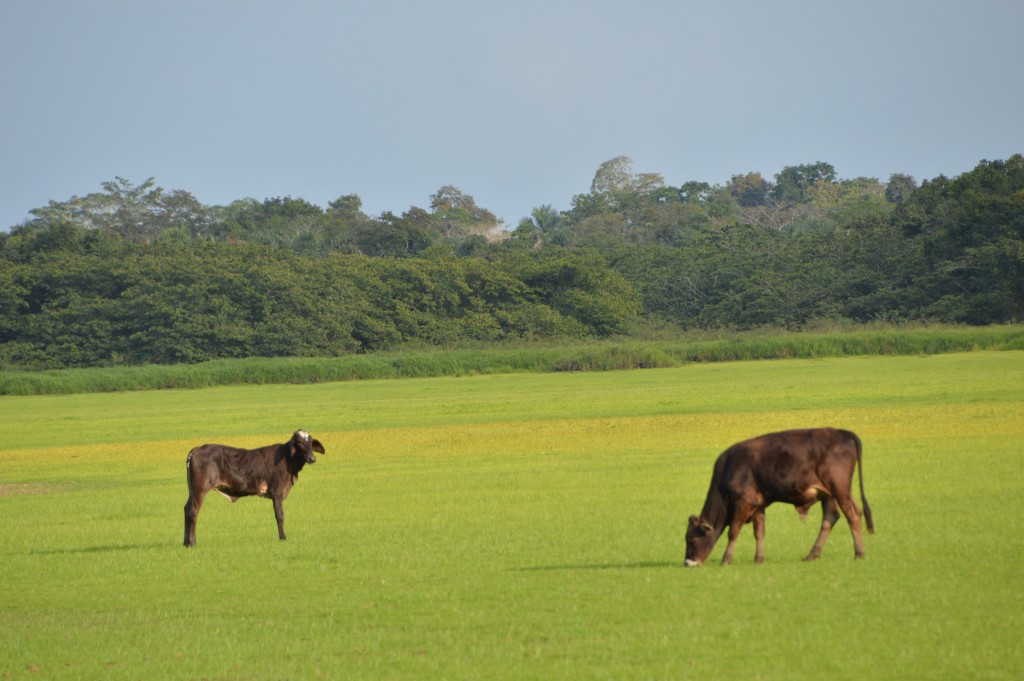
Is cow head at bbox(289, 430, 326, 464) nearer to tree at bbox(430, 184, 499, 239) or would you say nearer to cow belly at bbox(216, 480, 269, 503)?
cow belly at bbox(216, 480, 269, 503)

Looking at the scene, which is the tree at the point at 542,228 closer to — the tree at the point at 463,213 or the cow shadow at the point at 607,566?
the tree at the point at 463,213

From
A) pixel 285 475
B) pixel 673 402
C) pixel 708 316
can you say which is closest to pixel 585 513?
pixel 285 475

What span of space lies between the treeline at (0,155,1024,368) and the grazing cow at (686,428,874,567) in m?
60.2

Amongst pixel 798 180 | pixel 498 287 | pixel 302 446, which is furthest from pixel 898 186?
pixel 302 446

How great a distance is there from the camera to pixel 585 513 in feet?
56.5

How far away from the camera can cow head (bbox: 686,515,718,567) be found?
1240 cm

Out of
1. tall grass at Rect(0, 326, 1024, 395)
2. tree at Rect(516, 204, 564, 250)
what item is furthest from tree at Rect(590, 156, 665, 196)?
tall grass at Rect(0, 326, 1024, 395)

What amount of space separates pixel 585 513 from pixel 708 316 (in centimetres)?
6811

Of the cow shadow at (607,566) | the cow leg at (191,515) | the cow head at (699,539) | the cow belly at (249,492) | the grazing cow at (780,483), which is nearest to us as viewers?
the grazing cow at (780,483)

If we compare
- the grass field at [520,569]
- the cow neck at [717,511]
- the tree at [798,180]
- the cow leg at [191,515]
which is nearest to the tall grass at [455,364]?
the grass field at [520,569]

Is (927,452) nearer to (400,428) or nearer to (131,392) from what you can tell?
(400,428)

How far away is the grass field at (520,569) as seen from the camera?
9.62 metres

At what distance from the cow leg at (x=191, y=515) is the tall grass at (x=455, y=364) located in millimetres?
52475

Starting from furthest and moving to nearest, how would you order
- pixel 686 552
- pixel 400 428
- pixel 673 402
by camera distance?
pixel 673 402
pixel 400 428
pixel 686 552
